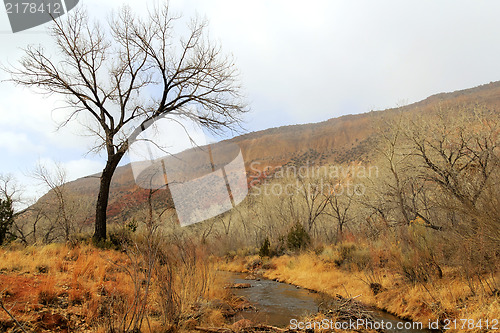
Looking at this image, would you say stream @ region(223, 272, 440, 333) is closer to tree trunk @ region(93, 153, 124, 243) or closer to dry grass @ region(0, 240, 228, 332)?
dry grass @ region(0, 240, 228, 332)

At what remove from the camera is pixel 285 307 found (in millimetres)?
Answer: 9711

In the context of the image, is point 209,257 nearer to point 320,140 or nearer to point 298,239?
point 298,239

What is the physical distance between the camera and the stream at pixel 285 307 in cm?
758

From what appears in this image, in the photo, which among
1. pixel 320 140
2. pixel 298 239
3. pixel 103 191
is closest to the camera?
pixel 103 191

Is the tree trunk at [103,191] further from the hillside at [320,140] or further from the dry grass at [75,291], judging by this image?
the hillside at [320,140]

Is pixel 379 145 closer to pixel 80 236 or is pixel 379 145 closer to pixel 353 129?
pixel 80 236

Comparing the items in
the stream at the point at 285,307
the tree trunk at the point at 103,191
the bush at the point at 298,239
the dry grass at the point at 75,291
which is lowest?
the bush at the point at 298,239

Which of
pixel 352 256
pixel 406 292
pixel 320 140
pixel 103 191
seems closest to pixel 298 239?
pixel 352 256

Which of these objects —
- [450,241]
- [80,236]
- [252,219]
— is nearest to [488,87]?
[252,219]

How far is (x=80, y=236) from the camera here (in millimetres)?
10961

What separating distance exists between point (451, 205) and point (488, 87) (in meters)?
87.2

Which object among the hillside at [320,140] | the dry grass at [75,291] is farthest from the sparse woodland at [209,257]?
the hillside at [320,140]

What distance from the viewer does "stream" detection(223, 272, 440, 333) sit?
24.9 ft

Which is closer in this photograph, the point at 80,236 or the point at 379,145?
the point at 80,236
